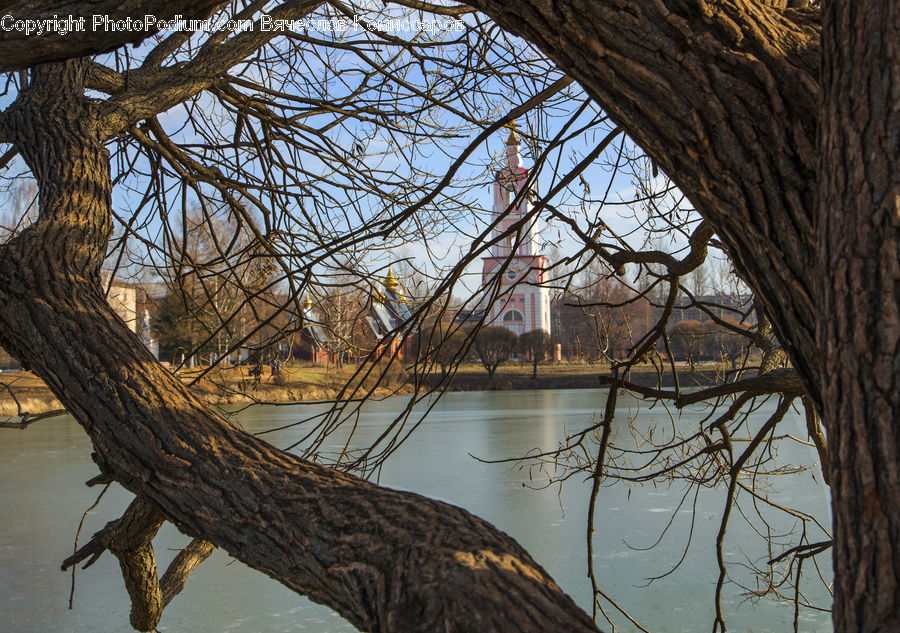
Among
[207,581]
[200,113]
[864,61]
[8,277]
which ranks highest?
[200,113]

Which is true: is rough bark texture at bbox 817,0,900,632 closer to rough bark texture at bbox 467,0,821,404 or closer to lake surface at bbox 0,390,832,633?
rough bark texture at bbox 467,0,821,404

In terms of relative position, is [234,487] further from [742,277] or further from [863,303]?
[863,303]

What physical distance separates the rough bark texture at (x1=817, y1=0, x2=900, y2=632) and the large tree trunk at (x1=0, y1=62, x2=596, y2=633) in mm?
323

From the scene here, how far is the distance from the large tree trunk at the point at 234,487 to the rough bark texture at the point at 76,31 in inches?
16.6

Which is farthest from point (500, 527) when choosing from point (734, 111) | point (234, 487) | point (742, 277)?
point (734, 111)

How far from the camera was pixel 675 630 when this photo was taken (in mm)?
3893

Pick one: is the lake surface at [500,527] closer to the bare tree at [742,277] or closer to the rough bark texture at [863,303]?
the bare tree at [742,277]

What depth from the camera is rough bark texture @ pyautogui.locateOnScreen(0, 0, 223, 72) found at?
4.18 ft

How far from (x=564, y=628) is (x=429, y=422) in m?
11.7

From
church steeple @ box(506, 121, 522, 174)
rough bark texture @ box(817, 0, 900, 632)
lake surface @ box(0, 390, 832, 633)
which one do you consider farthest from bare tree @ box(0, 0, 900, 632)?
church steeple @ box(506, 121, 522, 174)

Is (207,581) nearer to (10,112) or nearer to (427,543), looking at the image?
(10,112)

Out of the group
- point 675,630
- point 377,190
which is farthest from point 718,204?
point 675,630

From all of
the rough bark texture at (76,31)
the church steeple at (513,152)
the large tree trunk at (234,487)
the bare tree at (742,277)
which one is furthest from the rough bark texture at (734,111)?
the church steeple at (513,152)

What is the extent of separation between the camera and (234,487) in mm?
1202
